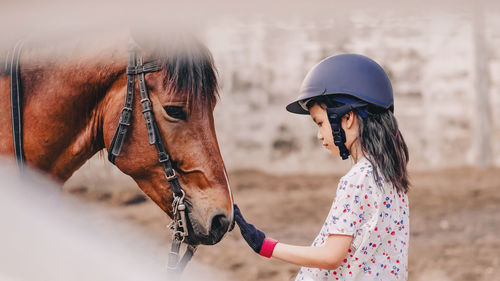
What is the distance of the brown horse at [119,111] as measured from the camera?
1.79m

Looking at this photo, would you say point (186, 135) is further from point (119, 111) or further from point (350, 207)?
point (350, 207)

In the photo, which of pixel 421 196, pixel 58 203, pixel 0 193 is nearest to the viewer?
pixel 0 193

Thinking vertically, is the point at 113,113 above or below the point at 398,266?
above

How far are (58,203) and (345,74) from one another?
1.22 m

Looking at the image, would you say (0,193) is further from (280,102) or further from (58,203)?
(280,102)

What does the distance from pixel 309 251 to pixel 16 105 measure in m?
1.16

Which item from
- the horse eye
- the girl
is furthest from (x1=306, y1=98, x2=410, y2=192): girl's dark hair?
the horse eye

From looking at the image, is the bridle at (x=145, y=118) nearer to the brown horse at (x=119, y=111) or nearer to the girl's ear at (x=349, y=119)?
the brown horse at (x=119, y=111)

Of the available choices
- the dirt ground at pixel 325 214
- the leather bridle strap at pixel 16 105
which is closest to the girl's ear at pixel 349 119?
the leather bridle strap at pixel 16 105

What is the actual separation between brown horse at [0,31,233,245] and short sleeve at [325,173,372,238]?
1.37 ft

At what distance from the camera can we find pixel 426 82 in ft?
22.8

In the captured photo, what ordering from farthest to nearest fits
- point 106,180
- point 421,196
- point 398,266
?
1. point 106,180
2. point 421,196
3. point 398,266

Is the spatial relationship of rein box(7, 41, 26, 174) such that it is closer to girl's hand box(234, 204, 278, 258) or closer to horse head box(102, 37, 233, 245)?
horse head box(102, 37, 233, 245)

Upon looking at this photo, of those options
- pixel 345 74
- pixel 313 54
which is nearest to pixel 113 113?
pixel 345 74
